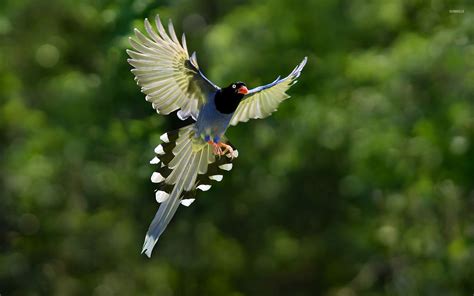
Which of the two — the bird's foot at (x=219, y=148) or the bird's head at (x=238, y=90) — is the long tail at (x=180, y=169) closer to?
the bird's foot at (x=219, y=148)

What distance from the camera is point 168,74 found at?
553cm

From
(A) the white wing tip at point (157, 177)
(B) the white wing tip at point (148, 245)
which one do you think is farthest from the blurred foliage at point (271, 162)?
(B) the white wing tip at point (148, 245)

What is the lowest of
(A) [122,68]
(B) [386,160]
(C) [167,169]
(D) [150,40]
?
(B) [386,160]

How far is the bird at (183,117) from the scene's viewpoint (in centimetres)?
545

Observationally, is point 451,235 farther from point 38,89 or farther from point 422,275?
point 38,89

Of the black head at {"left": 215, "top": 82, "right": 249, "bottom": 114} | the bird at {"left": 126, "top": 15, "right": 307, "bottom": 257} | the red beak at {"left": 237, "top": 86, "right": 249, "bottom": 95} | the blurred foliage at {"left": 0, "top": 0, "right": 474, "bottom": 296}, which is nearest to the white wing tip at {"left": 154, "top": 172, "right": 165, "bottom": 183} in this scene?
the bird at {"left": 126, "top": 15, "right": 307, "bottom": 257}

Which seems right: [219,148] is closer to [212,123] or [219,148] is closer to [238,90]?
[212,123]

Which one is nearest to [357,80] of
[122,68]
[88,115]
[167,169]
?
[88,115]

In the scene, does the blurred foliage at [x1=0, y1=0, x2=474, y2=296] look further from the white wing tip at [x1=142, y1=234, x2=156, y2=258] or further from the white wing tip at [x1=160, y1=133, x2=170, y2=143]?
the white wing tip at [x1=142, y1=234, x2=156, y2=258]

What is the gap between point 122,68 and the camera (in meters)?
9.21

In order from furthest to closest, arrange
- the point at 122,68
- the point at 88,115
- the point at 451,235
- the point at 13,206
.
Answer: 1. the point at 13,206
2. the point at 88,115
3. the point at 451,235
4. the point at 122,68

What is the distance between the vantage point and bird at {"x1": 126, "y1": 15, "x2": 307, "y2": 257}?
5445 mm

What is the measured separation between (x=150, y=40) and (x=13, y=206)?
32.1 ft

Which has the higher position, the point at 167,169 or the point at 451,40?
the point at 167,169
